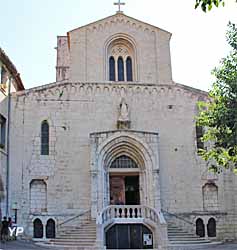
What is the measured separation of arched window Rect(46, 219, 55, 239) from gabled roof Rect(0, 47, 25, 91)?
790 cm

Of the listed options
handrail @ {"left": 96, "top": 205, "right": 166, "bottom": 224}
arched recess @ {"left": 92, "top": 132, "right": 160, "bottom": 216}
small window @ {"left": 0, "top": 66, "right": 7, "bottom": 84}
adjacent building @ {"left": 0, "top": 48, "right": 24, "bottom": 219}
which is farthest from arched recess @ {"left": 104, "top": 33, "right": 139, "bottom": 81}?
handrail @ {"left": 96, "top": 205, "right": 166, "bottom": 224}

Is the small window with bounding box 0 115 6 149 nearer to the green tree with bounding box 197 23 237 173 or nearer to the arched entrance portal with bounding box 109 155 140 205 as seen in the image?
the arched entrance portal with bounding box 109 155 140 205

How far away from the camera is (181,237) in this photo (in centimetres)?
2097

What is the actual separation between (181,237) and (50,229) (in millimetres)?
6464

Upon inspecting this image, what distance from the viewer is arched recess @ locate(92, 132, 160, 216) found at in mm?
21781

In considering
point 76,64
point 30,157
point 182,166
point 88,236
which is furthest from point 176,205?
point 76,64

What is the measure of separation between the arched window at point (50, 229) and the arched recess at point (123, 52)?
864 centimetres

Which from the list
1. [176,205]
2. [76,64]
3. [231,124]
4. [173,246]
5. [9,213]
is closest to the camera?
[231,124]

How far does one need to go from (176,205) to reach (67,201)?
561cm

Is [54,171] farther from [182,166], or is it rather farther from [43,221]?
[182,166]

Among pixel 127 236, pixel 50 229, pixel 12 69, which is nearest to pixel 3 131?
pixel 12 69

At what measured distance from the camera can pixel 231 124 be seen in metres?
14.1

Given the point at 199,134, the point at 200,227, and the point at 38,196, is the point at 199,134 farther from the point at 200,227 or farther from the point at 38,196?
the point at 38,196

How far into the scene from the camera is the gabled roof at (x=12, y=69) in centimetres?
2122
